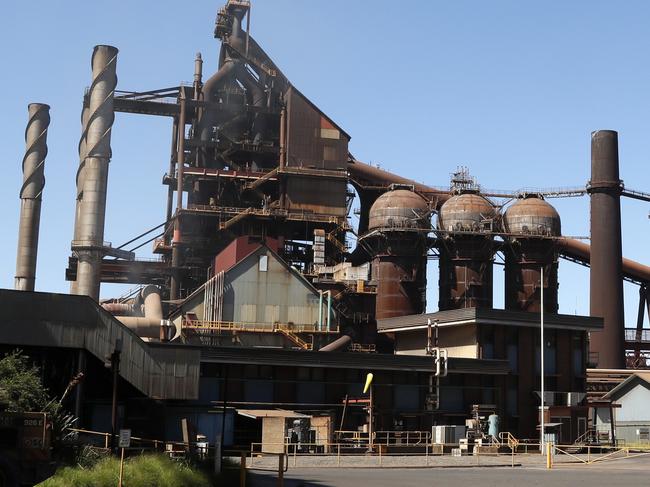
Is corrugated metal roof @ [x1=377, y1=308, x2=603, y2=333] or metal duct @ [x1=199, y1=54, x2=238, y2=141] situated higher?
metal duct @ [x1=199, y1=54, x2=238, y2=141]

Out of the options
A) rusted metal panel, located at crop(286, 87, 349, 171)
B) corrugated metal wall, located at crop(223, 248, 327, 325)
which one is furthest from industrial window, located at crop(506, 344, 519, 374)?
rusted metal panel, located at crop(286, 87, 349, 171)

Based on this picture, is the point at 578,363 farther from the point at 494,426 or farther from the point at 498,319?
the point at 494,426

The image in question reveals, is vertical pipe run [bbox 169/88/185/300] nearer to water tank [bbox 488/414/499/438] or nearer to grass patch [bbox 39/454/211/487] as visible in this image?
water tank [bbox 488/414/499/438]

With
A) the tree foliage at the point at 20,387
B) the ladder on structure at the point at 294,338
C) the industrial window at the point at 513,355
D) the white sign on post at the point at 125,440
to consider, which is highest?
the ladder on structure at the point at 294,338

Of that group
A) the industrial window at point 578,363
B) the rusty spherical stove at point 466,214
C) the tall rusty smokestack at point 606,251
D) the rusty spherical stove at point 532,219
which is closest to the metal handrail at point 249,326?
the industrial window at point 578,363

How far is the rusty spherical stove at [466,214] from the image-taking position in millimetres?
84688

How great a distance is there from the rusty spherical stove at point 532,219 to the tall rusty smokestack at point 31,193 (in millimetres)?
42041

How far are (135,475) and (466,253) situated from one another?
64.0 m

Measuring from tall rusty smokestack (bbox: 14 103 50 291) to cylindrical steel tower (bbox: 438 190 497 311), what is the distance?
35312 mm

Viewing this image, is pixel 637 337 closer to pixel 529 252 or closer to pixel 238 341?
pixel 529 252

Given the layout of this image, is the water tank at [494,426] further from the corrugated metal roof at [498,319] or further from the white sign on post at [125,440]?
the white sign on post at [125,440]

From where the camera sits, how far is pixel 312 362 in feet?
176

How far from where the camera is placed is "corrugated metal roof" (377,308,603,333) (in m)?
59.9

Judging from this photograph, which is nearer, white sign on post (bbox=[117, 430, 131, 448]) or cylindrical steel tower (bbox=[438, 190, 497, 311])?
white sign on post (bbox=[117, 430, 131, 448])
